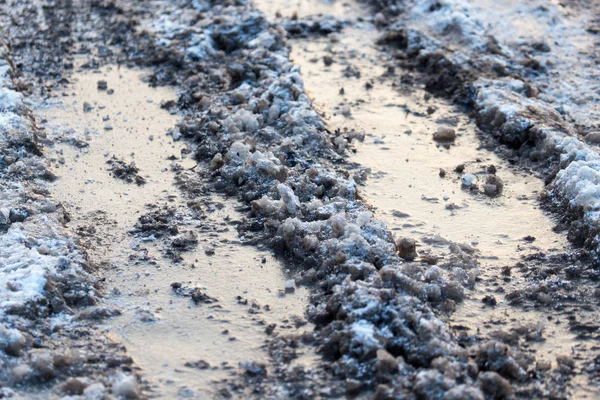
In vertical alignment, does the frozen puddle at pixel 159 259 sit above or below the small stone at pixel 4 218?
below

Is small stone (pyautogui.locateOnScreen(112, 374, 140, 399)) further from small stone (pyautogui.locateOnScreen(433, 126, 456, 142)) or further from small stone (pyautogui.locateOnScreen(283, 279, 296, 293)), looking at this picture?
small stone (pyautogui.locateOnScreen(433, 126, 456, 142))

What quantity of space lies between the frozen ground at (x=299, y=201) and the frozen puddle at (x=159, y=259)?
0.05ft

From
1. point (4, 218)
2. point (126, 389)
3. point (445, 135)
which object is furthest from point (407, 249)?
point (4, 218)

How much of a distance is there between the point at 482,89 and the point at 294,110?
1.47 metres

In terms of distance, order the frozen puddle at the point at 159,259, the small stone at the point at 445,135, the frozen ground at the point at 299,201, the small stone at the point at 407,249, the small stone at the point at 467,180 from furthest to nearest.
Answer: the small stone at the point at 445,135
the small stone at the point at 467,180
the small stone at the point at 407,249
the frozen puddle at the point at 159,259
the frozen ground at the point at 299,201

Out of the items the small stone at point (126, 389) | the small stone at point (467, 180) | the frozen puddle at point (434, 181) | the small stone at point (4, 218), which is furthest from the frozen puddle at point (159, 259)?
the small stone at point (467, 180)

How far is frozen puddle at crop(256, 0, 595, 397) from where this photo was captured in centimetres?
397

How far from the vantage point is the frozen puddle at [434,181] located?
156 inches

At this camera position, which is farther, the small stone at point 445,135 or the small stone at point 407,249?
the small stone at point 445,135

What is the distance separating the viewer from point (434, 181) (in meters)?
5.16

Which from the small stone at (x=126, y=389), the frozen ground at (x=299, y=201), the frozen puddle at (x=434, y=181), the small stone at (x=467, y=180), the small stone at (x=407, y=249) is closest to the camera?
the small stone at (x=126, y=389)

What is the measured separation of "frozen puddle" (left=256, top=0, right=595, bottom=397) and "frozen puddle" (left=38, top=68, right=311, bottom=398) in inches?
36.4

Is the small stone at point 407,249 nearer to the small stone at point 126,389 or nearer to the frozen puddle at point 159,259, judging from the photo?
the frozen puddle at point 159,259

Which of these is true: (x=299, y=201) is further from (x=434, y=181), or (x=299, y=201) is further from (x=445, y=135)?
(x=445, y=135)
